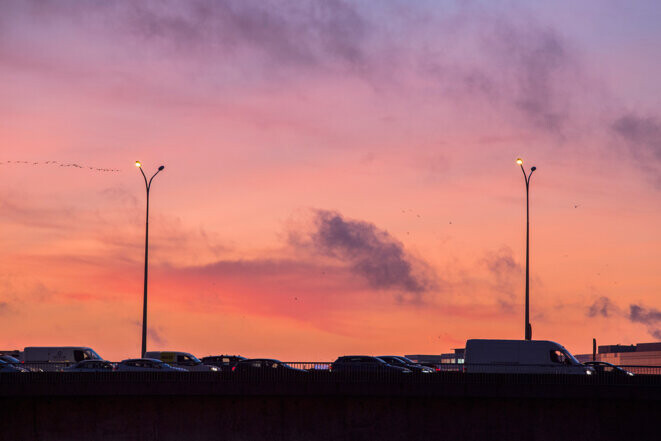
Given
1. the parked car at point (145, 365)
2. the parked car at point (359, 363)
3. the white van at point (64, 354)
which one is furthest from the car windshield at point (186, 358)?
the parked car at point (359, 363)

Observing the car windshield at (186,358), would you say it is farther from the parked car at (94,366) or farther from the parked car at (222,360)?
the parked car at (94,366)

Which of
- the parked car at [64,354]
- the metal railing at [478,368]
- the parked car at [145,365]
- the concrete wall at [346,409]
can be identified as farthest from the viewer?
the parked car at [64,354]

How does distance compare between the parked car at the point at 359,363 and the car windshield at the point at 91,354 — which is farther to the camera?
the car windshield at the point at 91,354

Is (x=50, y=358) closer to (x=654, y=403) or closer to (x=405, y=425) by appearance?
(x=405, y=425)

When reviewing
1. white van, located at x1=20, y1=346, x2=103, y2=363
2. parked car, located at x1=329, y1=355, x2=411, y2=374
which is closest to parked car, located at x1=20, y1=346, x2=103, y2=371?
white van, located at x1=20, y1=346, x2=103, y2=363

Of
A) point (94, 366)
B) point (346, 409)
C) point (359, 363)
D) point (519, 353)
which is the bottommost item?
point (346, 409)

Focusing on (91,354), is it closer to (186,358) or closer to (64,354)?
(64,354)

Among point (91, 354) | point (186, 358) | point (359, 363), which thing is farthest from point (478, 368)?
point (91, 354)

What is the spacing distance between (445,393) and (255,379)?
7.55 meters

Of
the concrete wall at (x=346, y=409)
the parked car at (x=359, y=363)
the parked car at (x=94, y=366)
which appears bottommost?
the concrete wall at (x=346, y=409)

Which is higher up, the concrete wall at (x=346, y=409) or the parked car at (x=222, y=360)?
the parked car at (x=222, y=360)

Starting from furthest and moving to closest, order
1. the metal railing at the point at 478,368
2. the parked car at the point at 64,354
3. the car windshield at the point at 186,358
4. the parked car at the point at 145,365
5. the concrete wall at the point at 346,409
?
the parked car at the point at 64,354 → the car windshield at the point at 186,358 → the parked car at the point at 145,365 → the metal railing at the point at 478,368 → the concrete wall at the point at 346,409

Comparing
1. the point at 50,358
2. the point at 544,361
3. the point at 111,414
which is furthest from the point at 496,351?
the point at 50,358

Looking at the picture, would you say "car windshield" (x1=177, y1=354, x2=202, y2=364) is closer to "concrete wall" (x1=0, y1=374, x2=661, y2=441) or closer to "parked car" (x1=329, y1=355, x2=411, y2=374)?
"parked car" (x1=329, y1=355, x2=411, y2=374)
